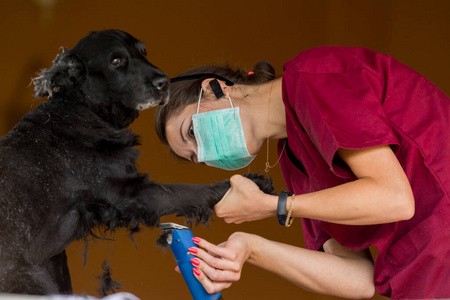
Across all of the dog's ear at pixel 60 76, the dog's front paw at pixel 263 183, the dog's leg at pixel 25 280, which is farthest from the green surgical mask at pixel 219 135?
the dog's leg at pixel 25 280

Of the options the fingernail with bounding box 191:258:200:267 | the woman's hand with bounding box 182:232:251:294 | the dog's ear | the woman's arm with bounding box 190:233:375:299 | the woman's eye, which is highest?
the dog's ear

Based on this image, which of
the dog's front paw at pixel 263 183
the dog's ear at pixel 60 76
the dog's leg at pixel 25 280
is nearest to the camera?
the dog's leg at pixel 25 280

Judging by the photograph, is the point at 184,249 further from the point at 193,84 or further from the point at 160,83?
the point at 193,84

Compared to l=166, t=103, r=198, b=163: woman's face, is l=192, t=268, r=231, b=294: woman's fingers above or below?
below

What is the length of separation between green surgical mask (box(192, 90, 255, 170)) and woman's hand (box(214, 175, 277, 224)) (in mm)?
199

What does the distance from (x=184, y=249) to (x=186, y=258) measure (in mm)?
19

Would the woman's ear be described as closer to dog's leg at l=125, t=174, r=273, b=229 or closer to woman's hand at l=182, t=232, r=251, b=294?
dog's leg at l=125, t=174, r=273, b=229

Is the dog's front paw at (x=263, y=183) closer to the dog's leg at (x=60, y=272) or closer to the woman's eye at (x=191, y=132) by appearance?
the woman's eye at (x=191, y=132)

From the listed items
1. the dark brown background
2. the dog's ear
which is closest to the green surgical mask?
the dog's ear

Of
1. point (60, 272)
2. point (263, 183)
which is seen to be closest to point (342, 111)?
point (263, 183)

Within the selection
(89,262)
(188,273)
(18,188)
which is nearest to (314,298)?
(89,262)

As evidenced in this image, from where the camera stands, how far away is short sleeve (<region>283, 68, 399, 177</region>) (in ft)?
3.60

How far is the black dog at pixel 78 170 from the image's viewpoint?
101 cm

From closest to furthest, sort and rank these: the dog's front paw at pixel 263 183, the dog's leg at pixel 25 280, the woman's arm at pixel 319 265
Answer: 1. the dog's leg at pixel 25 280
2. the dog's front paw at pixel 263 183
3. the woman's arm at pixel 319 265
